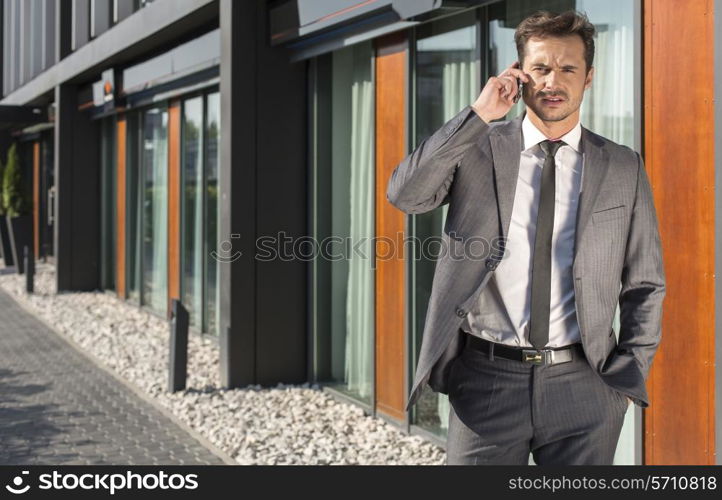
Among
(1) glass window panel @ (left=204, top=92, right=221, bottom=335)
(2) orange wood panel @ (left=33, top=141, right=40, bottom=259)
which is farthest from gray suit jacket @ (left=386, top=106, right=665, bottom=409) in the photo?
(2) orange wood panel @ (left=33, top=141, right=40, bottom=259)

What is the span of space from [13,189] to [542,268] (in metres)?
20.0

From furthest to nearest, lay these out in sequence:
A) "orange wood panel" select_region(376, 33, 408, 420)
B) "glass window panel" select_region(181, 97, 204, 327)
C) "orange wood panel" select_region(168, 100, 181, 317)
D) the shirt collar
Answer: "orange wood panel" select_region(168, 100, 181, 317) < "glass window panel" select_region(181, 97, 204, 327) < "orange wood panel" select_region(376, 33, 408, 420) < the shirt collar

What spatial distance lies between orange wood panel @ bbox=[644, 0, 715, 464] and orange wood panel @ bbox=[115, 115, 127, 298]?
11.9m

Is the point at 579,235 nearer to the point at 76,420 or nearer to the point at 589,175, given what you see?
the point at 589,175

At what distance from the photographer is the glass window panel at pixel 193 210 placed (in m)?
11.7

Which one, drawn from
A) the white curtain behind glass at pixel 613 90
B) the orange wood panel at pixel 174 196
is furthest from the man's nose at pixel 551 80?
the orange wood panel at pixel 174 196

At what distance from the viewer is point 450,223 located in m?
2.92

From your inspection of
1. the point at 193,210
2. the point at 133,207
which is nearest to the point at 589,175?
the point at 193,210

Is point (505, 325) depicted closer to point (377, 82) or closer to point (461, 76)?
point (461, 76)

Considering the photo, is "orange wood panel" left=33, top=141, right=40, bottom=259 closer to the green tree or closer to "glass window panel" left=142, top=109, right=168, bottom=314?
the green tree

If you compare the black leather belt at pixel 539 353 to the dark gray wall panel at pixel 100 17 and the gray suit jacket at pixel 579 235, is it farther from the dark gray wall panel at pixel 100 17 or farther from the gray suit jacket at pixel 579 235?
the dark gray wall panel at pixel 100 17

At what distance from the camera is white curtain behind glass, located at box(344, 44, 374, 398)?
7.64m

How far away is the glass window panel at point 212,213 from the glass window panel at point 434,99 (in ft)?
15.7

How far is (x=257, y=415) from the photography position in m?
7.42
